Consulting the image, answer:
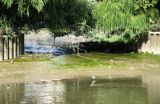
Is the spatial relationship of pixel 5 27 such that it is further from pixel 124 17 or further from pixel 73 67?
pixel 124 17

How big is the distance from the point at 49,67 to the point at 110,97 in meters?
7.94

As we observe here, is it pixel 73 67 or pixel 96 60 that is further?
pixel 96 60

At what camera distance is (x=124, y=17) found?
34344 millimetres

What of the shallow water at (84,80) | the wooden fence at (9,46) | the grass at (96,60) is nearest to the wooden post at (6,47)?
the wooden fence at (9,46)

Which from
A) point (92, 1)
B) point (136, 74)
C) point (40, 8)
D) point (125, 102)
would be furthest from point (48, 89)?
point (92, 1)

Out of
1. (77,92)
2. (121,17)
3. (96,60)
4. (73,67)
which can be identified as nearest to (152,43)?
(121,17)

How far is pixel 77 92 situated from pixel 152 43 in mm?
13934

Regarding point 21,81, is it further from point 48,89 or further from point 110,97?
point 110,97

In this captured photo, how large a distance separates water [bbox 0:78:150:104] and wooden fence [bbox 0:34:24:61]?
7022 mm

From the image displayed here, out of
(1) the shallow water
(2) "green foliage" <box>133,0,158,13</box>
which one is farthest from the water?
(2) "green foliage" <box>133,0,158,13</box>

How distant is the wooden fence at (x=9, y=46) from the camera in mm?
30734

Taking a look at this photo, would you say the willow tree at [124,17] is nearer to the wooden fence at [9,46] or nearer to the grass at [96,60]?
the grass at [96,60]

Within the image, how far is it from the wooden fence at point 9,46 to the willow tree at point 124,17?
605 cm

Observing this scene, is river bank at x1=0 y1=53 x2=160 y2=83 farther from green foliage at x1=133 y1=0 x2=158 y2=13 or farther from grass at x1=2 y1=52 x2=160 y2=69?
green foliage at x1=133 y1=0 x2=158 y2=13
